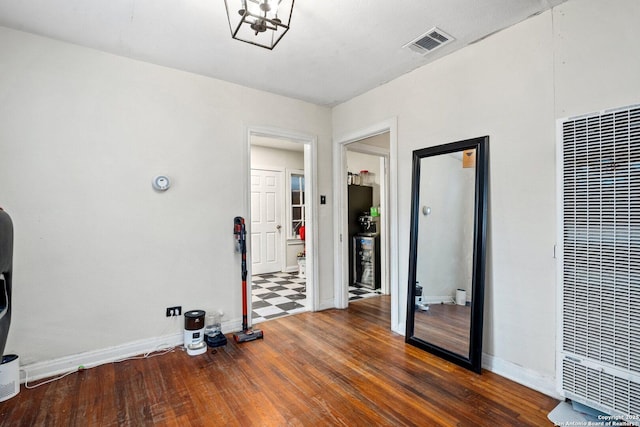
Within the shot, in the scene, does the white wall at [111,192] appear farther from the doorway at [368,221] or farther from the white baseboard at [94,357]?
the doorway at [368,221]

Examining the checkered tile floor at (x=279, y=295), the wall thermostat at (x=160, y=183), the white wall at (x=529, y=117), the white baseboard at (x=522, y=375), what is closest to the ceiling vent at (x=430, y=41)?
the white wall at (x=529, y=117)

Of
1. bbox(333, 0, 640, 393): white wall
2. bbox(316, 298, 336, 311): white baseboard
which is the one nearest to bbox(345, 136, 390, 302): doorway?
bbox(316, 298, 336, 311): white baseboard

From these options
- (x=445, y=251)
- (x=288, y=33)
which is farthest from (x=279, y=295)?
(x=288, y=33)

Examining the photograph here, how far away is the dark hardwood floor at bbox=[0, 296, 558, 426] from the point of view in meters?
1.88

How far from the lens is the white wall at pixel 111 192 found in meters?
2.37

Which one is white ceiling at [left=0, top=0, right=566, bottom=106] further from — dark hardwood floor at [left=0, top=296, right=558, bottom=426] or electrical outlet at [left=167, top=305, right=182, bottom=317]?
dark hardwood floor at [left=0, top=296, right=558, bottom=426]

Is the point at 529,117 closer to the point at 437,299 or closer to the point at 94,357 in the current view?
the point at 437,299

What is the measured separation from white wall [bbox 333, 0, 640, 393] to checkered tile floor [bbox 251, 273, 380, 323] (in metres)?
2.36

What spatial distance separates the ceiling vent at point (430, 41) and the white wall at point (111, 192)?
5.96 feet

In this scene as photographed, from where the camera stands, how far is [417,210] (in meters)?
2.96

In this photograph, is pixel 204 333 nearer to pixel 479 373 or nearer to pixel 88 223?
pixel 88 223

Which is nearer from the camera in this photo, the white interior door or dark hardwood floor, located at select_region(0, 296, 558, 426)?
dark hardwood floor, located at select_region(0, 296, 558, 426)

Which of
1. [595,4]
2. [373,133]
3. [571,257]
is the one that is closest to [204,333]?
[373,133]

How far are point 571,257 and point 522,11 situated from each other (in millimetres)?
1726
